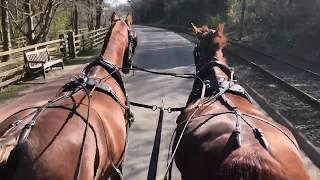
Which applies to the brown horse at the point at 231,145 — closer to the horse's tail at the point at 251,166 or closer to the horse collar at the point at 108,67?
the horse's tail at the point at 251,166

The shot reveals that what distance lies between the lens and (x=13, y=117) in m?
Result: 3.71

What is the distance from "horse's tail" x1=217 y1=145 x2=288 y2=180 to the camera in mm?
2887

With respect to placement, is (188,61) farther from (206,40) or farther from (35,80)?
(206,40)

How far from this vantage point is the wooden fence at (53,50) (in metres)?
Answer: 15.3

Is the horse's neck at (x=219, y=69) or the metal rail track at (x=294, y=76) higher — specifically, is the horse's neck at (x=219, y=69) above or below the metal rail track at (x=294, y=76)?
above

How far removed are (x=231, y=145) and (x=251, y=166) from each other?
0.81ft

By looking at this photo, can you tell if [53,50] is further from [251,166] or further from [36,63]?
[251,166]

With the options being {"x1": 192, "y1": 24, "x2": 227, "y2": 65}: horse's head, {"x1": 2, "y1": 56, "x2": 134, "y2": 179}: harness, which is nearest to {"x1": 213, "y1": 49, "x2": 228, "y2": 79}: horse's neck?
{"x1": 192, "y1": 24, "x2": 227, "y2": 65}: horse's head

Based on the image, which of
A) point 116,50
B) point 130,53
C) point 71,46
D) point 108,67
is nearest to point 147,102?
point 130,53

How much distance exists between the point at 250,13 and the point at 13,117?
42457 millimetres

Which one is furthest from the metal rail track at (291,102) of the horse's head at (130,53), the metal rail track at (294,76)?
the horse's head at (130,53)

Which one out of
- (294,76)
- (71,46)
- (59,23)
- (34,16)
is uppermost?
(34,16)

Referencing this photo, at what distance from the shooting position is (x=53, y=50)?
21562mm

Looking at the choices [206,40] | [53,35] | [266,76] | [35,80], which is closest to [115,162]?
[206,40]
